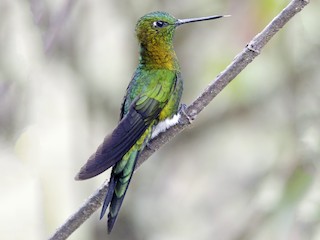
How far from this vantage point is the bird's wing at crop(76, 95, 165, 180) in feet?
4.73

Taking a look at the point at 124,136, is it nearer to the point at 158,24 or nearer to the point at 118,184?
the point at 118,184

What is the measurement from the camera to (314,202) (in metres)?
2.83

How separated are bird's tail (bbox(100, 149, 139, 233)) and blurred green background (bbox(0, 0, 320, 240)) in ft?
3.03

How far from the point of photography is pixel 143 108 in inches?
71.7

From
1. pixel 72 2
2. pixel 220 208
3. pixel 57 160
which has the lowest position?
pixel 220 208

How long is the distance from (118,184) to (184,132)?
6.17ft

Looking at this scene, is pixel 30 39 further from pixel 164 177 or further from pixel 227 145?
pixel 227 145

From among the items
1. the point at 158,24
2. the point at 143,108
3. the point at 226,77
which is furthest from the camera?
the point at 158,24

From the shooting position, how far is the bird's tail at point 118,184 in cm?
149

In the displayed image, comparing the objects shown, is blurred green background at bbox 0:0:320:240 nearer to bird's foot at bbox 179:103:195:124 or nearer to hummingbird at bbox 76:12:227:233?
hummingbird at bbox 76:12:227:233

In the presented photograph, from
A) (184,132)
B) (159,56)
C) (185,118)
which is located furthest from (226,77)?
(184,132)

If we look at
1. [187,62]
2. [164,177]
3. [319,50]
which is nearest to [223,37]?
[187,62]

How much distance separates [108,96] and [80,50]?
29cm

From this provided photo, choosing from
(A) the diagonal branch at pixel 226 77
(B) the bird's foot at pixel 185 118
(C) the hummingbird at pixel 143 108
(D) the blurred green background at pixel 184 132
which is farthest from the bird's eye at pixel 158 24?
(D) the blurred green background at pixel 184 132
